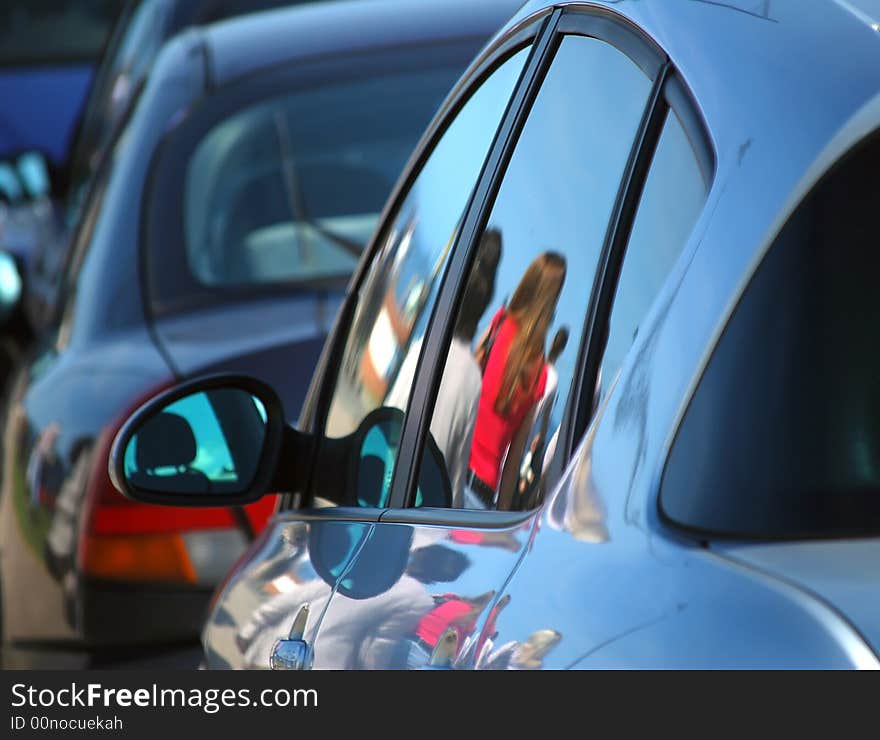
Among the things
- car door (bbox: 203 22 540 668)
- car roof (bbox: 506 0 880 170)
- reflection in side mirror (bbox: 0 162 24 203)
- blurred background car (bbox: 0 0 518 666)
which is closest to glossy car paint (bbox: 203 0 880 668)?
car roof (bbox: 506 0 880 170)

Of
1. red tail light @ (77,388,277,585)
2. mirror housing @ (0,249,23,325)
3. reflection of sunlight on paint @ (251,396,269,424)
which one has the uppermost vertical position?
reflection of sunlight on paint @ (251,396,269,424)

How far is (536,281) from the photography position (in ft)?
6.97

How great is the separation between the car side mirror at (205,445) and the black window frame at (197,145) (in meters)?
1.96

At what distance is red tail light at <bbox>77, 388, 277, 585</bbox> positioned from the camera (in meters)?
4.18

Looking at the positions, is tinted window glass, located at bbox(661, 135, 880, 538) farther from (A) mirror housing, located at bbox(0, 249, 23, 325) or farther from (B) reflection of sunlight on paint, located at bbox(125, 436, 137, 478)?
(A) mirror housing, located at bbox(0, 249, 23, 325)

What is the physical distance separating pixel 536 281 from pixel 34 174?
8.70m

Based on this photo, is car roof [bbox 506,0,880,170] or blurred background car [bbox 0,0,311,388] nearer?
car roof [bbox 506,0,880,170]

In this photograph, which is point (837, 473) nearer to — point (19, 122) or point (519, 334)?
point (519, 334)

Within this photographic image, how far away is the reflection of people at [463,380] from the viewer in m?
2.22

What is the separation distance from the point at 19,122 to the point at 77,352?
12647mm

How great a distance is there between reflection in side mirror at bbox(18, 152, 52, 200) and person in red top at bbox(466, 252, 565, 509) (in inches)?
293

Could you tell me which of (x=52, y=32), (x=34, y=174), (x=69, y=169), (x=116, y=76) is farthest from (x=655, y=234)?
(x=52, y=32)

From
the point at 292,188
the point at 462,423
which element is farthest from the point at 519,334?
the point at 292,188

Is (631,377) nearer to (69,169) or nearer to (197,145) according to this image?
(197,145)
